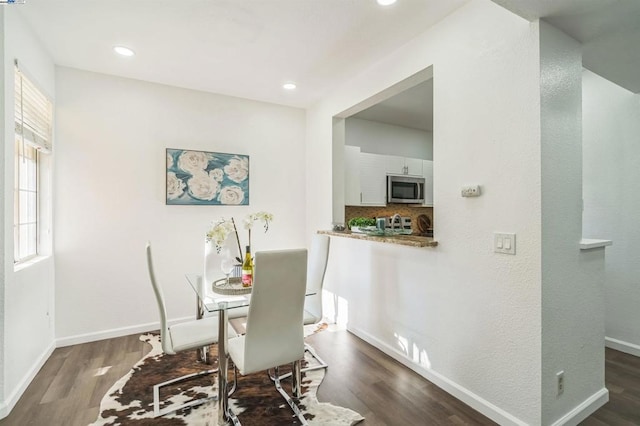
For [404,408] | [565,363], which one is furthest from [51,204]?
[565,363]

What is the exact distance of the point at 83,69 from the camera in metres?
3.15

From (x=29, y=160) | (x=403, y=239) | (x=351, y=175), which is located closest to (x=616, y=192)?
(x=403, y=239)

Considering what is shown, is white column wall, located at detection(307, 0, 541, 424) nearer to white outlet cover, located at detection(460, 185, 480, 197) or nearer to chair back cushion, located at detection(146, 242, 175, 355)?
white outlet cover, located at detection(460, 185, 480, 197)

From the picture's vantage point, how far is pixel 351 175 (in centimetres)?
426

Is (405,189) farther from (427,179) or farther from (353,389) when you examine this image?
(353,389)

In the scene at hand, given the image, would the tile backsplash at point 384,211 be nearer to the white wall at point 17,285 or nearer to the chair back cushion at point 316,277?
the chair back cushion at point 316,277

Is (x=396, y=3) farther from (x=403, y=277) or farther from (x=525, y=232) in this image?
(x=403, y=277)

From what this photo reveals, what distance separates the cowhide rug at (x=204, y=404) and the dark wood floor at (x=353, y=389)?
0.09 metres

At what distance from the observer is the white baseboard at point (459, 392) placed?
1905mm

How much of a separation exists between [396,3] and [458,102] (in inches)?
31.1

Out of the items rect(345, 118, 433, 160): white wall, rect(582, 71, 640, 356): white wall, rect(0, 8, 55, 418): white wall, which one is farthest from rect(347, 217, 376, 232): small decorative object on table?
rect(0, 8, 55, 418): white wall

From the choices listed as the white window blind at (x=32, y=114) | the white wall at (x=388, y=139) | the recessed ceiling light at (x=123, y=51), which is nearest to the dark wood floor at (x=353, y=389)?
the white window blind at (x=32, y=114)

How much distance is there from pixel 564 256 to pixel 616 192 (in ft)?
5.97

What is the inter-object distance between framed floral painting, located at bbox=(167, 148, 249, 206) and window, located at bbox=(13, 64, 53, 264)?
1079mm
